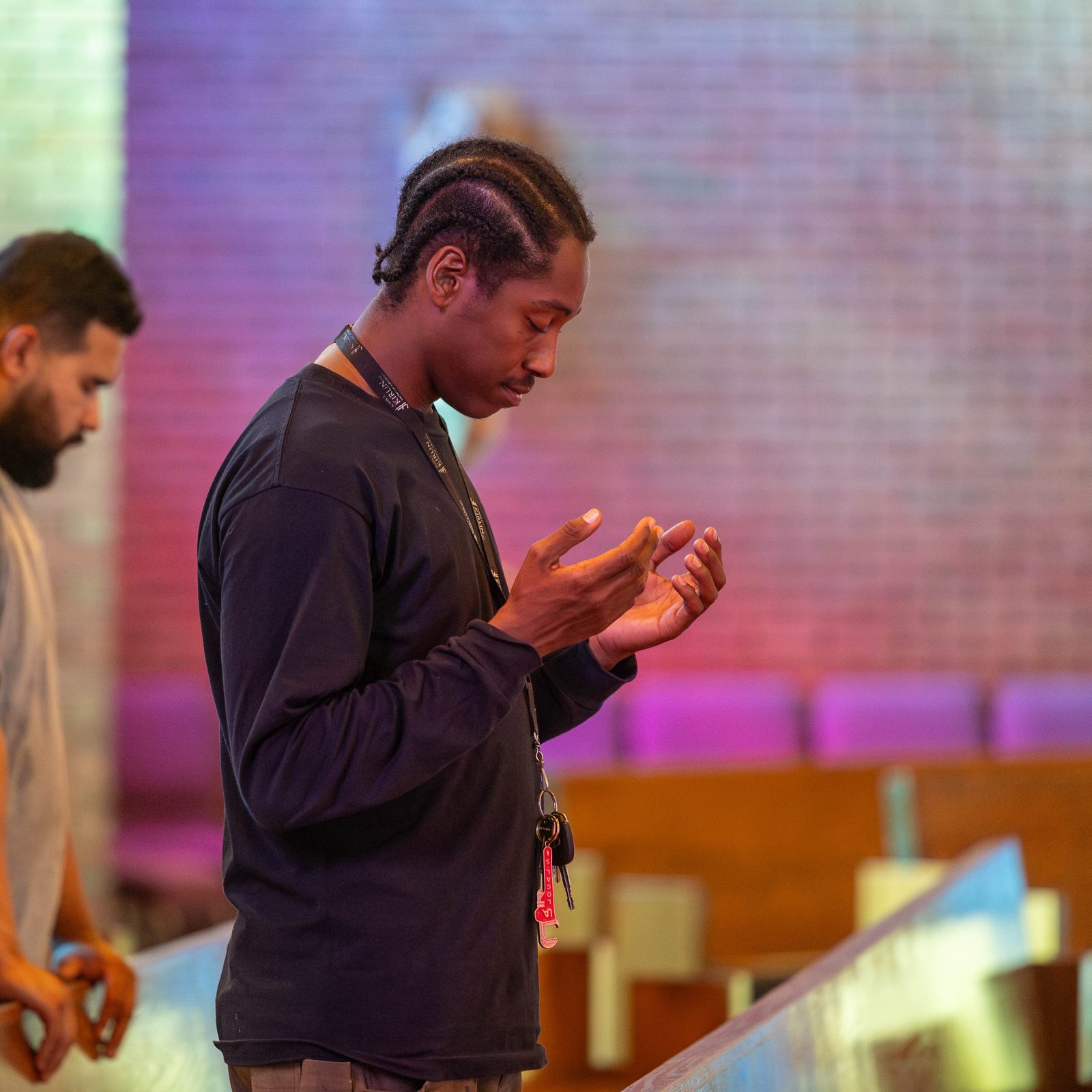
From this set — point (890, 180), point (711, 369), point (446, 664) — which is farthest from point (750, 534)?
point (446, 664)

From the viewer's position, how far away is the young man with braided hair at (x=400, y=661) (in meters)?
1.07

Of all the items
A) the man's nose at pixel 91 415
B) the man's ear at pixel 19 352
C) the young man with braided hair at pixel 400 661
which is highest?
the man's ear at pixel 19 352

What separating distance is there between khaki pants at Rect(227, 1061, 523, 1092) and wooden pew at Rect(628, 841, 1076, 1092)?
0.93ft

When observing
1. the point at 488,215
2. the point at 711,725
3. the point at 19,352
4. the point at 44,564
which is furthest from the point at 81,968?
the point at 711,725

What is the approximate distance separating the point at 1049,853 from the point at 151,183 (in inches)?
158

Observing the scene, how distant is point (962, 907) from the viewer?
2.83m

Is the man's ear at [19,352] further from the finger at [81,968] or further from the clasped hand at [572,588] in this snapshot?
the clasped hand at [572,588]

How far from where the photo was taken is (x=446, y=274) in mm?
1204

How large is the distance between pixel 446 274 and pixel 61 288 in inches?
34.2

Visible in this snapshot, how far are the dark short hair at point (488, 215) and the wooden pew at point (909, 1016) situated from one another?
739 millimetres

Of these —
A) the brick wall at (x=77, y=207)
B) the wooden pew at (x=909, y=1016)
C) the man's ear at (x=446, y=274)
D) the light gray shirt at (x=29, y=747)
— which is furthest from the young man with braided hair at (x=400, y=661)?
the brick wall at (x=77, y=207)

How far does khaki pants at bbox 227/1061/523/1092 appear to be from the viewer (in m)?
1.11

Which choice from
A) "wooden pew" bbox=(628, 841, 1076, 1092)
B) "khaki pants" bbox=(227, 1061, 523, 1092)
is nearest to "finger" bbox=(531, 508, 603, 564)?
"khaki pants" bbox=(227, 1061, 523, 1092)

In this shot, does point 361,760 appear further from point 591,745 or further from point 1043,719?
point 1043,719
